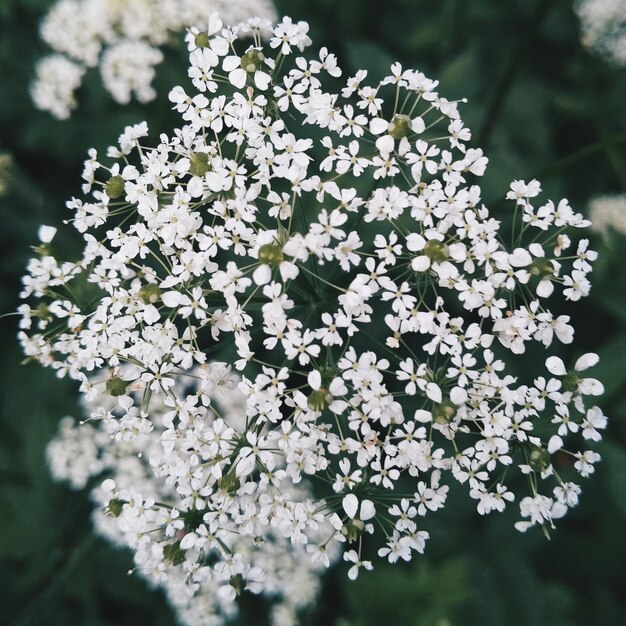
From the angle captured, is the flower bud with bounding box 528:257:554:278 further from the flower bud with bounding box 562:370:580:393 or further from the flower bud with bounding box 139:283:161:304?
the flower bud with bounding box 139:283:161:304

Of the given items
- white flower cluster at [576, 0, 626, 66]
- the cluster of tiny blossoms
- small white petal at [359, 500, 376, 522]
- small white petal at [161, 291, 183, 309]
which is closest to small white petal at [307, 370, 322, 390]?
the cluster of tiny blossoms

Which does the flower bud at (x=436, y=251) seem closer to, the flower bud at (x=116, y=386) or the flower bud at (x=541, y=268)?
the flower bud at (x=541, y=268)

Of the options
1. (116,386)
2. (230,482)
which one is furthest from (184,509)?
(116,386)

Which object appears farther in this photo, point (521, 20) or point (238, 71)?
point (521, 20)

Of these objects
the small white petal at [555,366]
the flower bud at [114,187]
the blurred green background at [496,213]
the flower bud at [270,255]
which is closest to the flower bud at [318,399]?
the flower bud at [270,255]

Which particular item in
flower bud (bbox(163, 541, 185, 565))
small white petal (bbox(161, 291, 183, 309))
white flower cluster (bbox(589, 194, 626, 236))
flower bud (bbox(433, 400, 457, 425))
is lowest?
flower bud (bbox(163, 541, 185, 565))

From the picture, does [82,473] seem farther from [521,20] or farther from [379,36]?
[521,20]

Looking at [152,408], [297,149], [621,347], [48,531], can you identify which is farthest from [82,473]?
[621,347]
